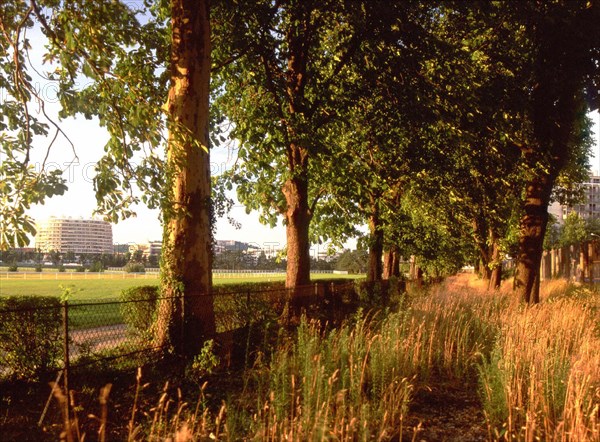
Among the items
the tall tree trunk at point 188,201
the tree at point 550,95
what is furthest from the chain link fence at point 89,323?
the tree at point 550,95

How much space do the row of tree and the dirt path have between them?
3.90 meters

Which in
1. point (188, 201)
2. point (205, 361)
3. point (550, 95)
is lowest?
point (205, 361)

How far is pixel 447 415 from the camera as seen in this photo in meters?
5.56

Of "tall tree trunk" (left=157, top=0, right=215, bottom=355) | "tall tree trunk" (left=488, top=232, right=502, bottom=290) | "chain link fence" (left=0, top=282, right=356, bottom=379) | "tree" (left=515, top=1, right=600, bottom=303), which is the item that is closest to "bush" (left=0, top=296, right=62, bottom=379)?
"chain link fence" (left=0, top=282, right=356, bottom=379)

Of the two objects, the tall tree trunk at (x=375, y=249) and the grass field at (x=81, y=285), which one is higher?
the tall tree trunk at (x=375, y=249)

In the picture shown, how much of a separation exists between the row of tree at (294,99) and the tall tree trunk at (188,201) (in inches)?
0.9

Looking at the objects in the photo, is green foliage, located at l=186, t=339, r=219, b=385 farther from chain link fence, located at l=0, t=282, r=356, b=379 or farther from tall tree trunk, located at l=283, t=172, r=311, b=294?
tall tree trunk, located at l=283, t=172, r=311, b=294

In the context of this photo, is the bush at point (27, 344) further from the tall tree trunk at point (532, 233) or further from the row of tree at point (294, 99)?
the tall tree trunk at point (532, 233)

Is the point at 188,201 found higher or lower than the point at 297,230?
higher

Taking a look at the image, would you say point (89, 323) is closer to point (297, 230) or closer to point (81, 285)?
point (297, 230)

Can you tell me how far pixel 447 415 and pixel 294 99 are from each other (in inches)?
347

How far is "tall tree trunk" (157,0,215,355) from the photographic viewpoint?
321 inches

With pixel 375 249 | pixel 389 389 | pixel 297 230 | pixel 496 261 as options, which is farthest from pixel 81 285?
pixel 389 389

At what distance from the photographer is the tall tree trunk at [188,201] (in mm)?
8164
